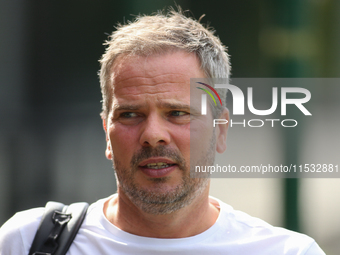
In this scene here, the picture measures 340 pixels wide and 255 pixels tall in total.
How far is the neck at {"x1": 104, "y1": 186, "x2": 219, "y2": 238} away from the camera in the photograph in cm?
213

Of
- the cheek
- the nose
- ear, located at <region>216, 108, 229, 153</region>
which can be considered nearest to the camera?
the nose

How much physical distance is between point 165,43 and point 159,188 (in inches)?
30.4

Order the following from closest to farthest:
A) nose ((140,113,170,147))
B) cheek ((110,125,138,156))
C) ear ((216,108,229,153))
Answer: nose ((140,113,170,147)) → cheek ((110,125,138,156)) → ear ((216,108,229,153))

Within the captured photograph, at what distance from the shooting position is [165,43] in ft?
7.02

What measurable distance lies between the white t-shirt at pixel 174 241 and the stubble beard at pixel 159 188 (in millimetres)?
181

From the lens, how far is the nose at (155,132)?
1.95m

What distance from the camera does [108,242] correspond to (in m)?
2.06

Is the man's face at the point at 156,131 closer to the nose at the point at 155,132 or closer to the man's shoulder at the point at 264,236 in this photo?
the nose at the point at 155,132

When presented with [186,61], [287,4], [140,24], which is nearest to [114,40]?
[140,24]

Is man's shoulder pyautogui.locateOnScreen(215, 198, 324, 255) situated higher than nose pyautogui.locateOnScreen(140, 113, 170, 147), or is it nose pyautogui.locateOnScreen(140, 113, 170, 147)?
nose pyautogui.locateOnScreen(140, 113, 170, 147)

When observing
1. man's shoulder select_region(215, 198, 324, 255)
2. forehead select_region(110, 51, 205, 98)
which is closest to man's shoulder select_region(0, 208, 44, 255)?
forehead select_region(110, 51, 205, 98)

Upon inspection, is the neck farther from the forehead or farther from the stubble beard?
the forehead

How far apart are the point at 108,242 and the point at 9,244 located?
1.72ft

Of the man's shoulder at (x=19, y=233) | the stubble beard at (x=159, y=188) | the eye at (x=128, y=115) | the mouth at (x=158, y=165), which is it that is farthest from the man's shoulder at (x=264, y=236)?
the man's shoulder at (x=19, y=233)
